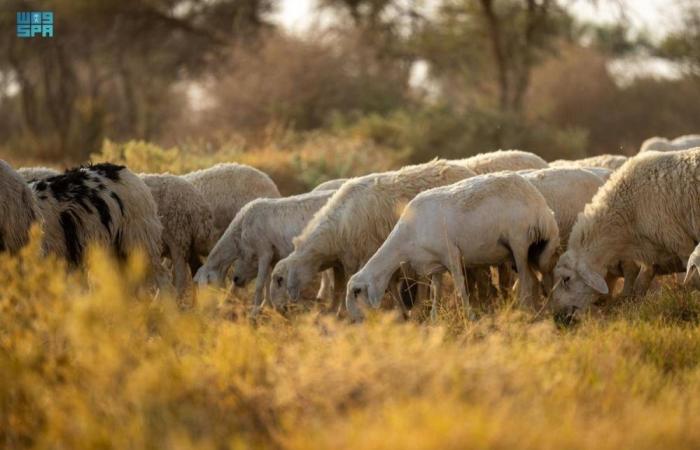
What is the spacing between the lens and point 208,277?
1114 cm

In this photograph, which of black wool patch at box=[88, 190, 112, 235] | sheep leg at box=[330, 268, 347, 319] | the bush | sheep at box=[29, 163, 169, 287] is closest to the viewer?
sheep at box=[29, 163, 169, 287]

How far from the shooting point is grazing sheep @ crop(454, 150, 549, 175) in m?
11.4

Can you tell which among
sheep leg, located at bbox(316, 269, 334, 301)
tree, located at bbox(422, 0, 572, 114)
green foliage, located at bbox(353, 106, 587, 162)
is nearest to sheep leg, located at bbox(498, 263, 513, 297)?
sheep leg, located at bbox(316, 269, 334, 301)

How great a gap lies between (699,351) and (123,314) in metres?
3.89

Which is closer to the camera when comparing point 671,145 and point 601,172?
point 601,172

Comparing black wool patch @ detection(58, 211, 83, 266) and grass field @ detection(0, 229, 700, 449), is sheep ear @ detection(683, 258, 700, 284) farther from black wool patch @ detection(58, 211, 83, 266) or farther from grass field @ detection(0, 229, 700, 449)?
black wool patch @ detection(58, 211, 83, 266)

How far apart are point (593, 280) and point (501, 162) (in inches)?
101

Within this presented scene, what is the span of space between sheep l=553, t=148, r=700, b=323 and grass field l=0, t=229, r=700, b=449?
9.23 ft

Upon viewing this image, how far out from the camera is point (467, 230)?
8930 mm

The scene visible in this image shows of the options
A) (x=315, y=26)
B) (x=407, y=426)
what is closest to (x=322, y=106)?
(x=315, y=26)

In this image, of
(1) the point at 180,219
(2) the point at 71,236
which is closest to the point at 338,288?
(1) the point at 180,219

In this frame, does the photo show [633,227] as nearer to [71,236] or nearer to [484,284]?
[484,284]

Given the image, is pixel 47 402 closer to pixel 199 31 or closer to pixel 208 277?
pixel 208 277

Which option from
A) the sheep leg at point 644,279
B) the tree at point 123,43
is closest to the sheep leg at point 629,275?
the sheep leg at point 644,279
